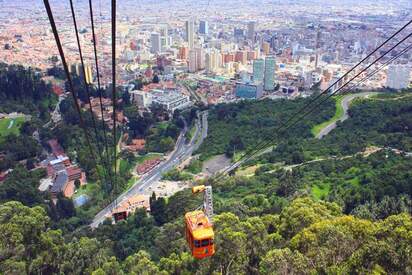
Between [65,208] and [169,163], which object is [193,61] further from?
[65,208]

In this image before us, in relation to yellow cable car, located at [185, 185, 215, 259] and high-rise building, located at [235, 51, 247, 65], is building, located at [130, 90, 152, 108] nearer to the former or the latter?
high-rise building, located at [235, 51, 247, 65]

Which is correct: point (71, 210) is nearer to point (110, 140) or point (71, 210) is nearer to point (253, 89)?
point (110, 140)

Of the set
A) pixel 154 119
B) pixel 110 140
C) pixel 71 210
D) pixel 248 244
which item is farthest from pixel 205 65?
pixel 248 244

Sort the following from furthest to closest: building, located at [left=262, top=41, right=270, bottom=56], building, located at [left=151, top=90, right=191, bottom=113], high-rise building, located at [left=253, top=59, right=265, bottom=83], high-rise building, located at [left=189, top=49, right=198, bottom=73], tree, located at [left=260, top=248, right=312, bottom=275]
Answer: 1. building, located at [left=262, top=41, right=270, bottom=56]
2. high-rise building, located at [left=189, top=49, right=198, bottom=73]
3. high-rise building, located at [left=253, top=59, right=265, bottom=83]
4. building, located at [left=151, top=90, right=191, bottom=113]
5. tree, located at [left=260, top=248, right=312, bottom=275]

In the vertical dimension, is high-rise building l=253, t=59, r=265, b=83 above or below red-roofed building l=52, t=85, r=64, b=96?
above

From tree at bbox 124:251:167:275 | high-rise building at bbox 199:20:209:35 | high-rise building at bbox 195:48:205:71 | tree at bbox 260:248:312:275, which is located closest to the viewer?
tree at bbox 260:248:312:275

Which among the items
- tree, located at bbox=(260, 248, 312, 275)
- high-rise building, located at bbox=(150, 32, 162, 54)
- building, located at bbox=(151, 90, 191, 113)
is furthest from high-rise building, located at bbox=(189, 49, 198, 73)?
tree, located at bbox=(260, 248, 312, 275)
